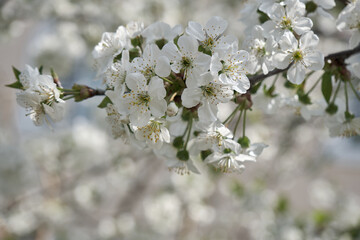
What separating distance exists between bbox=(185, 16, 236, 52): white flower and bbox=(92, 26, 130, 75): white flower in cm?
19

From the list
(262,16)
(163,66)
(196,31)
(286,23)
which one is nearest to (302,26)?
(286,23)

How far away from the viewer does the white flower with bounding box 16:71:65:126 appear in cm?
77

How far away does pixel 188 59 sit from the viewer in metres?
0.69

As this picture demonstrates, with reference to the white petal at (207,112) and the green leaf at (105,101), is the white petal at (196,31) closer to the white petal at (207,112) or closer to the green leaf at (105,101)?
the white petal at (207,112)

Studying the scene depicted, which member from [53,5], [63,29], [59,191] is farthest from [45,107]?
[63,29]

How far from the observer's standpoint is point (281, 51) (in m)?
0.77

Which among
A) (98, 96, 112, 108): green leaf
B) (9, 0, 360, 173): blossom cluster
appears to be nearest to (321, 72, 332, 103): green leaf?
(9, 0, 360, 173): blossom cluster

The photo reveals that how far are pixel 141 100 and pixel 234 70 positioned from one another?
0.71 feet

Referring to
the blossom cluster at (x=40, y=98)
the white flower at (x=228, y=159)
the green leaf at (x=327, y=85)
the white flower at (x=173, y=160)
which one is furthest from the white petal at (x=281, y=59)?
the blossom cluster at (x=40, y=98)

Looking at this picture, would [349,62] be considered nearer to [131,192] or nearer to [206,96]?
[206,96]

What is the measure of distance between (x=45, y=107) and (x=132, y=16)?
7.84 ft

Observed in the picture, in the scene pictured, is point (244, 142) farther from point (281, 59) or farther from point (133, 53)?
point (133, 53)

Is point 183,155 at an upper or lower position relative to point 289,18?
lower

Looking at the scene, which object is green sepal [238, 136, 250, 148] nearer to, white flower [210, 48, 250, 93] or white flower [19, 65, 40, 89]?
white flower [210, 48, 250, 93]
